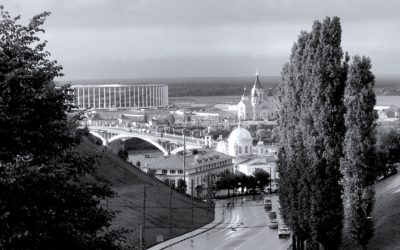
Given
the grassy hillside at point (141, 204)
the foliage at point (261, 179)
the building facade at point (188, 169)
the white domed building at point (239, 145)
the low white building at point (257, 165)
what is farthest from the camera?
the white domed building at point (239, 145)

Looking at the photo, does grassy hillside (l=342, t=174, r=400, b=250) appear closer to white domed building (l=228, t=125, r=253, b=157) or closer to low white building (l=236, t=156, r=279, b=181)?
low white building (l=236, t=156, r=279, b=181)

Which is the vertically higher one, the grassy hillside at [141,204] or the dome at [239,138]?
the dome at [239,138]

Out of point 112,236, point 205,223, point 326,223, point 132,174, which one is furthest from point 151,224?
point 112,236

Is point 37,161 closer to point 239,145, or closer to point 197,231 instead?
point 197,231

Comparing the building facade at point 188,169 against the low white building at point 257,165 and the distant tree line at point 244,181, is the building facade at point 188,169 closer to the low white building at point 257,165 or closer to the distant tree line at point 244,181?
the distant tree line at point 244,181

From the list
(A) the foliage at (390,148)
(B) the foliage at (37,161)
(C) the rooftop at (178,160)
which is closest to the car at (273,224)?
(A) the foliage at (390,148)

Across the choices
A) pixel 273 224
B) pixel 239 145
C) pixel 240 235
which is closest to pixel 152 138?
pixel 239 145

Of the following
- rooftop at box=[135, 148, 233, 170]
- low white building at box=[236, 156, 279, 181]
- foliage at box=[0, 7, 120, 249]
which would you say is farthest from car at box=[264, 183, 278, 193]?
foliage at box=[0, 7, 120, 249]

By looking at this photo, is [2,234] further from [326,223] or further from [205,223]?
[205,223]
